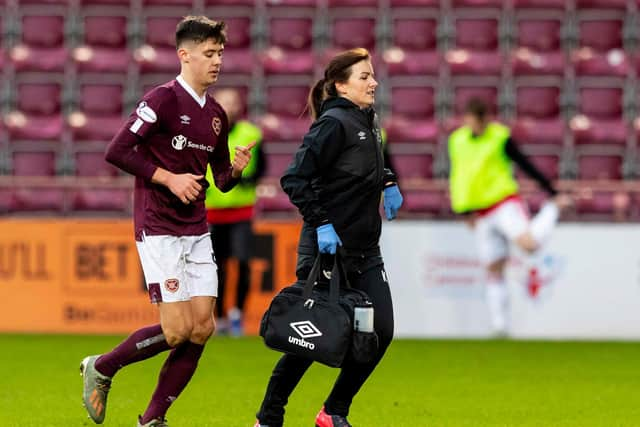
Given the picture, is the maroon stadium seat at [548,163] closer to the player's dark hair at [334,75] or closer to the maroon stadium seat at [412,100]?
the maroon stadium seat at [412,100]

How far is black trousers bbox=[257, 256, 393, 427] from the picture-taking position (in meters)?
5.95

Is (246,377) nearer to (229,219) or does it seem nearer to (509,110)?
(229,219)

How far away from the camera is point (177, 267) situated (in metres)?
6.06

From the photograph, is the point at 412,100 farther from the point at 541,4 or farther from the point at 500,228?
the point at 500,228

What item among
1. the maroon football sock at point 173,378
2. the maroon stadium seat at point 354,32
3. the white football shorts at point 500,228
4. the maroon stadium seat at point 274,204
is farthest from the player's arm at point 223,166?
the maroon stadium seat at point 354,32

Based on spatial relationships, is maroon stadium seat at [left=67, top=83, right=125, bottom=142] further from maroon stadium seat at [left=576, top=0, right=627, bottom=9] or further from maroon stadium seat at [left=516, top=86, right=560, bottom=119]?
maroon stadium seat at [left=576, top=0, right=627, bottom=9]

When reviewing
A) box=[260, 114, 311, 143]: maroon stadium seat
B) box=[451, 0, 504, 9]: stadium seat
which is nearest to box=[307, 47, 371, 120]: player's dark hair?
box=[260, 114, 311, 143]: maroon stadium seat

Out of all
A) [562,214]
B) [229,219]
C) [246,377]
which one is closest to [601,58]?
[562,214]

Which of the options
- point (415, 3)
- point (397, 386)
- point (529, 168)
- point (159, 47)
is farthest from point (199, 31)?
point (415, 3)

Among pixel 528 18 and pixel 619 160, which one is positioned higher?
pixel 528 18

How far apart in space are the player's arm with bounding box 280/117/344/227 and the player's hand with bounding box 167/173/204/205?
40 centimetres

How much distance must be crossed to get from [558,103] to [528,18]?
119cm

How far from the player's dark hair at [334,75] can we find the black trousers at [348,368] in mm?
780

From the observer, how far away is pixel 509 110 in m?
15.7
